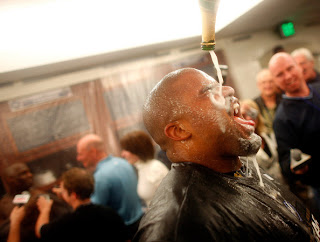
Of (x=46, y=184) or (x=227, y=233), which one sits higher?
(x=227, y=233)

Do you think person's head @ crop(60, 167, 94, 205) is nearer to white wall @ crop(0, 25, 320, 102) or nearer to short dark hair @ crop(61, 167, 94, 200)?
short dark hair @ crop(61, 167, 94, 200)

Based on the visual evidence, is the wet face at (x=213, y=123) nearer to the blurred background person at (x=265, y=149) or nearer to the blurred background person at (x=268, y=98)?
the blurred background person at (x=265, y=149)

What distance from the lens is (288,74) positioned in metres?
2.45

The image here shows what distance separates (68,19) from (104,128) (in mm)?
2213

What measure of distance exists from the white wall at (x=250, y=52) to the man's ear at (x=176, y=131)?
375 centimetres

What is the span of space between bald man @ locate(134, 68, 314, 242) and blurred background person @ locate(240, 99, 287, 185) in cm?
150

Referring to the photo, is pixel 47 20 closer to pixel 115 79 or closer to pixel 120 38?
pixel 120 38

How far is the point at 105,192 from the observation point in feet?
8.75

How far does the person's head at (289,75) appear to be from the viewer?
2.44 metres

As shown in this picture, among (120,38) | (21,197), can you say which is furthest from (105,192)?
(120,38)

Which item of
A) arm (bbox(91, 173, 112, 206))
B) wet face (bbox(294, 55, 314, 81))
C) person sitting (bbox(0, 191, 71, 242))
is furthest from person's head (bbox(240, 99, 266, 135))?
person sitting (bbox(0, 191, 71, 242))

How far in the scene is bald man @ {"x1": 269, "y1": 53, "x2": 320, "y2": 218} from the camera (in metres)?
2.32

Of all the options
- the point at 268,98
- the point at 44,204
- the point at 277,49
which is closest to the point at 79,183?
the point at 44,204

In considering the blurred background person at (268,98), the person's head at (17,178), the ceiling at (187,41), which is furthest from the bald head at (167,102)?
the blurred background person at (268,98)
